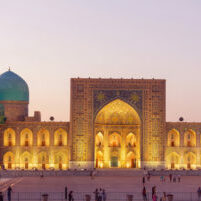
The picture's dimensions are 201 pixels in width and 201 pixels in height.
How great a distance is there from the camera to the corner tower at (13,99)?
53.9m

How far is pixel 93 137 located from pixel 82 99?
4006mm

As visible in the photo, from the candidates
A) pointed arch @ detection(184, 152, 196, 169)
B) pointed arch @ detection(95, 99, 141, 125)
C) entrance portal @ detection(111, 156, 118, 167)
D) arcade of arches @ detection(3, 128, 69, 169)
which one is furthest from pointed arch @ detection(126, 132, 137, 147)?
arcade of arches @ detection(3, 128, 69, 169)

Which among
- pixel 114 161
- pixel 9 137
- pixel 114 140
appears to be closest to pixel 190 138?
pixel 114 140

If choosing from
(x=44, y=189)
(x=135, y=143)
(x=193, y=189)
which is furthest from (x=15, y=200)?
(x=135, y=143)

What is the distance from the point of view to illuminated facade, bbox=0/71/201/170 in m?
49.8

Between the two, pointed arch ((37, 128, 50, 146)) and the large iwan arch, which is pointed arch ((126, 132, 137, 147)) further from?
pointed arch ((37, 128, 50, 146))

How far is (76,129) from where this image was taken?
49719 mm

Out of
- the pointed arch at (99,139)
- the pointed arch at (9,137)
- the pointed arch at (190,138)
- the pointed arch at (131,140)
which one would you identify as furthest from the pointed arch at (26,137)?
the pointed arch at (190,138)

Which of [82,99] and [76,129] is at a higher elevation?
[82,99]

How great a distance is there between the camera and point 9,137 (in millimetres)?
50625

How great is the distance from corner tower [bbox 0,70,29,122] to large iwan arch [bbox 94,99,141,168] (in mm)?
8949

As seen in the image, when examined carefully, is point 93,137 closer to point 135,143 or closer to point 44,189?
point 135,143

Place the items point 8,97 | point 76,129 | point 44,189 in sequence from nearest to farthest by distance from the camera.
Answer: point 44,189, point 76,129, point 8,97

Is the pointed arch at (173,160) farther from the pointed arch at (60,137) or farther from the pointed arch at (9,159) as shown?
the pointed arch at (9,159)
